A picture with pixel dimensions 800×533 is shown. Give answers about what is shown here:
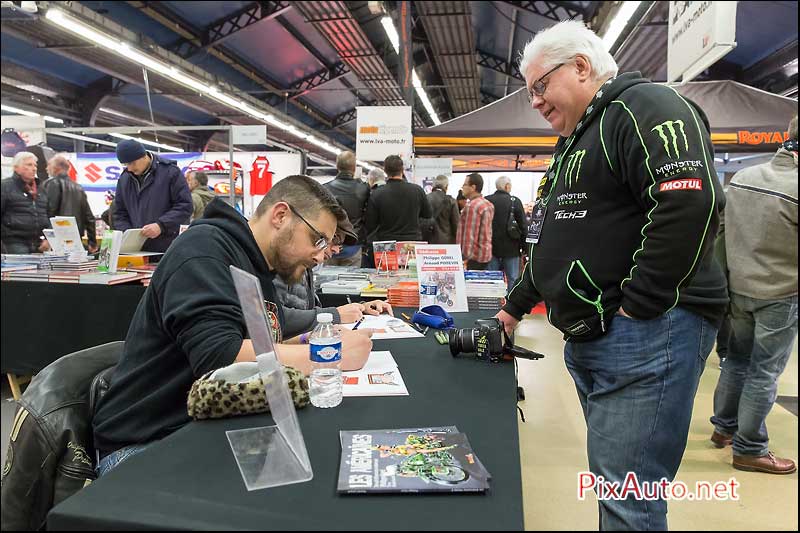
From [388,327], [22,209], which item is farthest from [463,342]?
[22,209]

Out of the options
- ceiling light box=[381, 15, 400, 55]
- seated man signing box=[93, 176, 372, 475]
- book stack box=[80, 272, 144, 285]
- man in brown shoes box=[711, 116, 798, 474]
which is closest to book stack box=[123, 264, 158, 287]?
book stack box=[80, 272, 144, 285]

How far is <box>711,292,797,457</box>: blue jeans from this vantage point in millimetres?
2256

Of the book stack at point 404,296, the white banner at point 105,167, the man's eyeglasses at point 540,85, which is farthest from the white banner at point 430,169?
the man's eyeglasses at point 540,85

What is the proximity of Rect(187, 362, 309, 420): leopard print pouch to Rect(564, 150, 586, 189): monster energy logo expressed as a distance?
810 millimetres

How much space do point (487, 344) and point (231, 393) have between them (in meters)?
0.74

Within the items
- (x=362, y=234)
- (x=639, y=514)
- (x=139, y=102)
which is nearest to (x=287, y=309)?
(x=639, y=514)

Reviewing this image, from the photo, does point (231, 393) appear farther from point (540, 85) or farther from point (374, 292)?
point (374, 292)

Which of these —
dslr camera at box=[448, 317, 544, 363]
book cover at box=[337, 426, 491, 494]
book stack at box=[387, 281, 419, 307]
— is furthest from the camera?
book stack at box=[387, 281, 419, 307]

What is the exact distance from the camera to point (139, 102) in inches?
→ 539

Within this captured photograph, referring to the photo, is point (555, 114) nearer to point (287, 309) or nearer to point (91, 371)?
point (287, 309)

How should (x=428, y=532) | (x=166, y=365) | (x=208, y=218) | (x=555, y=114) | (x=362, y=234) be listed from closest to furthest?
(x=428, y=532)
(x=166, y=365)
(x=208, y=218)
(x=555, y=114)
(x=362, y=234)

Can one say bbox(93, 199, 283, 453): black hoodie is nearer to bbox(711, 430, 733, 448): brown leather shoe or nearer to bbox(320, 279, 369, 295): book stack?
bbox(320, 279, 369, 295): book stack

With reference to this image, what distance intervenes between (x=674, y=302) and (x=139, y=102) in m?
15.4

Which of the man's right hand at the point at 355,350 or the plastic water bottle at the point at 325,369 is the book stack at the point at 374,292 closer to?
the man's right hand at the point at 355,350
